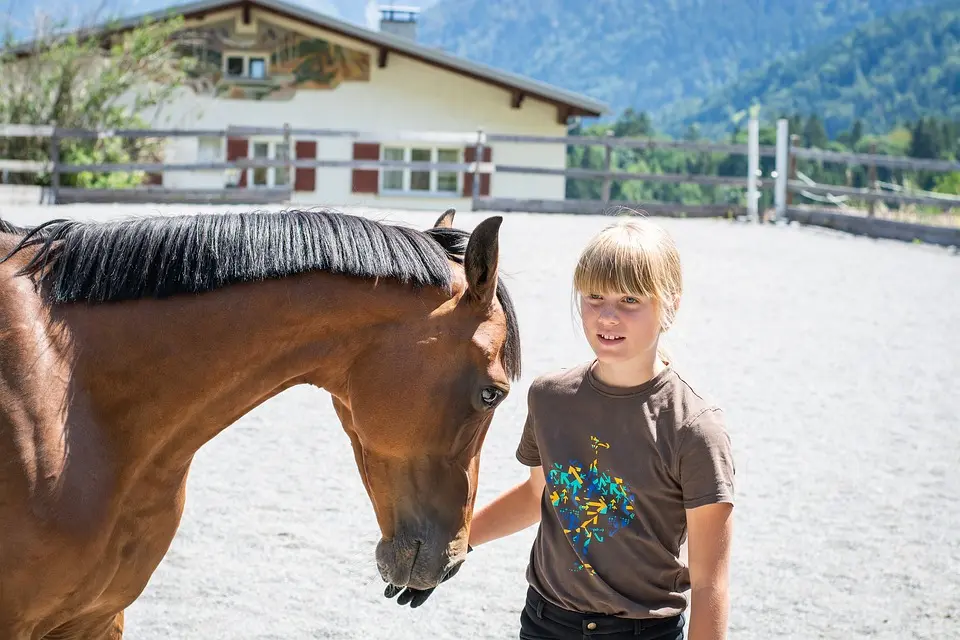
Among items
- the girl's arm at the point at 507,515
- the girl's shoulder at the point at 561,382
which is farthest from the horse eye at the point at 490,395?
the girl's arm at the point at 507,515

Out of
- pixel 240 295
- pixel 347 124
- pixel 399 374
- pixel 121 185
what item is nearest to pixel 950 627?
A: pixel 399 374

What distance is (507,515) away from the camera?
7.83 feet

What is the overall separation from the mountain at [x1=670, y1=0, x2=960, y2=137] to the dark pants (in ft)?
184

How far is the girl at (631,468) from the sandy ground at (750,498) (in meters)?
1.72

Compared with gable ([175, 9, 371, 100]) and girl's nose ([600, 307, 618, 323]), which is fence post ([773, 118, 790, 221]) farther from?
girl's nose ([600, 307, 618, 323])

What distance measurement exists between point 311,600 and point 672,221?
1330 centimetres

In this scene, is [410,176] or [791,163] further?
[410,176]

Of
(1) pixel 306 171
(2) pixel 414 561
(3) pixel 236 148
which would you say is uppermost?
(3) pixel 236 148

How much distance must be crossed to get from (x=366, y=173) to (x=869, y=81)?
47.3 meters

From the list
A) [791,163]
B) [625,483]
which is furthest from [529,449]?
[791,163]

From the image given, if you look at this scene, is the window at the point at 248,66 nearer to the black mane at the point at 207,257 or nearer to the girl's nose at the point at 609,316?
the black mane at the point at 207,257

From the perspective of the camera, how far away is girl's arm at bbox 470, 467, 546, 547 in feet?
7.79

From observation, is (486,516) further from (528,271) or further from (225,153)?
(225,153)

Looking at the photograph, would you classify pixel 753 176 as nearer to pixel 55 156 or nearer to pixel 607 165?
pixel 607 165
